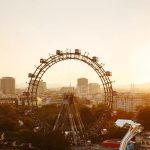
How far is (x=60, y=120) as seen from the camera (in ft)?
159

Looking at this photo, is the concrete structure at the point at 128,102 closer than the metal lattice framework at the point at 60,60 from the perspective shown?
No

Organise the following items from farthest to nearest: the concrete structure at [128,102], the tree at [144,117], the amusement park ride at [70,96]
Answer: the concrete structure at [128,102], the tree at [144,117], the amusement park ride at [70,96]

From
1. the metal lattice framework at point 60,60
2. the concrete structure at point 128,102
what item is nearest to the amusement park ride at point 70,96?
the metal lattice framework at point 60,60

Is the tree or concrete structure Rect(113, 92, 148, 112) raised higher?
concrete structure Rect(113, 92, 148, 112)

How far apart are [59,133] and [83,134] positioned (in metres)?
7.11

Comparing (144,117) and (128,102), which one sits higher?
(128,102)

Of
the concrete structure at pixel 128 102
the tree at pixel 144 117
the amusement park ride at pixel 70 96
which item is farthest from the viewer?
the concrete structure at pixel 128 102

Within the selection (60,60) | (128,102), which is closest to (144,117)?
(60,60)

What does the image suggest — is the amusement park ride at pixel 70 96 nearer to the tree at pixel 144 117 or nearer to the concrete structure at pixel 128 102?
the tree at pixel 144 117

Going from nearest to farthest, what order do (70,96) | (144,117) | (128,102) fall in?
(70,96) → (144,117) → (128,102)

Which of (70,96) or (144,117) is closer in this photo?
(70,96)

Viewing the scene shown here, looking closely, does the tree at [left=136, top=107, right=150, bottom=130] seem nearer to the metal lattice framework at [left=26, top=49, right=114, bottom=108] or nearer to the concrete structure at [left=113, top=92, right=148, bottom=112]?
the metal lattice framework at [left=26, top=49, right=114, bottom=108]

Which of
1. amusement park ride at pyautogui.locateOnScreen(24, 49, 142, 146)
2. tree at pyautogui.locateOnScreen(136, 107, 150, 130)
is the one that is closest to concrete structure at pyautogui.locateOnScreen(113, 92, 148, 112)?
tree at pyautogui.locateOnScreen(136, 107, 150, 130)

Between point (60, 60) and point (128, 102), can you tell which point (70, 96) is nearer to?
point (60, 60)
